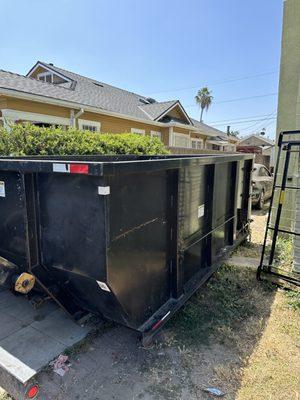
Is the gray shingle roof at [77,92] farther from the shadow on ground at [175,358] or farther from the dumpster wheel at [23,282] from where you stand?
the shadow on ground at [175,358]

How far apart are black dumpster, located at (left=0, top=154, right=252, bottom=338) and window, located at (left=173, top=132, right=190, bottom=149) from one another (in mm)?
15458

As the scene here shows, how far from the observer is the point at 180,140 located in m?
18.8

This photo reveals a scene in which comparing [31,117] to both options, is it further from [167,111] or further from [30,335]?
[167,111]

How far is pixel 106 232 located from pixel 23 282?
0.93m

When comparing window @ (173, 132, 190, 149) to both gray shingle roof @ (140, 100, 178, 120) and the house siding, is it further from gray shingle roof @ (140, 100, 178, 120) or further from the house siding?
gray shingle roof @ (140, 100, 178, 120)

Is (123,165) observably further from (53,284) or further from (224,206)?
(224,206)

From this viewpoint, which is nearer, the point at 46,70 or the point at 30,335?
the point at 30,335

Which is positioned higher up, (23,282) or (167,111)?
(167,111)

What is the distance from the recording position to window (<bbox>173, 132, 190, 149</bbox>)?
18.1 metres

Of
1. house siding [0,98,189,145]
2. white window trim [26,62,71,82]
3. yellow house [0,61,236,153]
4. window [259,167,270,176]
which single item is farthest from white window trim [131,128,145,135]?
window [259,167,270,176]

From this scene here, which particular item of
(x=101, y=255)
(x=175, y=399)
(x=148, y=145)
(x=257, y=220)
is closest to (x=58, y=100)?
(x=148, y=145)

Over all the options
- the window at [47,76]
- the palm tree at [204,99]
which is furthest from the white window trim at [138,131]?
the palm tree at [204,99]

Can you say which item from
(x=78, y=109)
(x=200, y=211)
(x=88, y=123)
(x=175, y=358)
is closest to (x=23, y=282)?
(x=175, y=358)

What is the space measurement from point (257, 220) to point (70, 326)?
20.2ft
